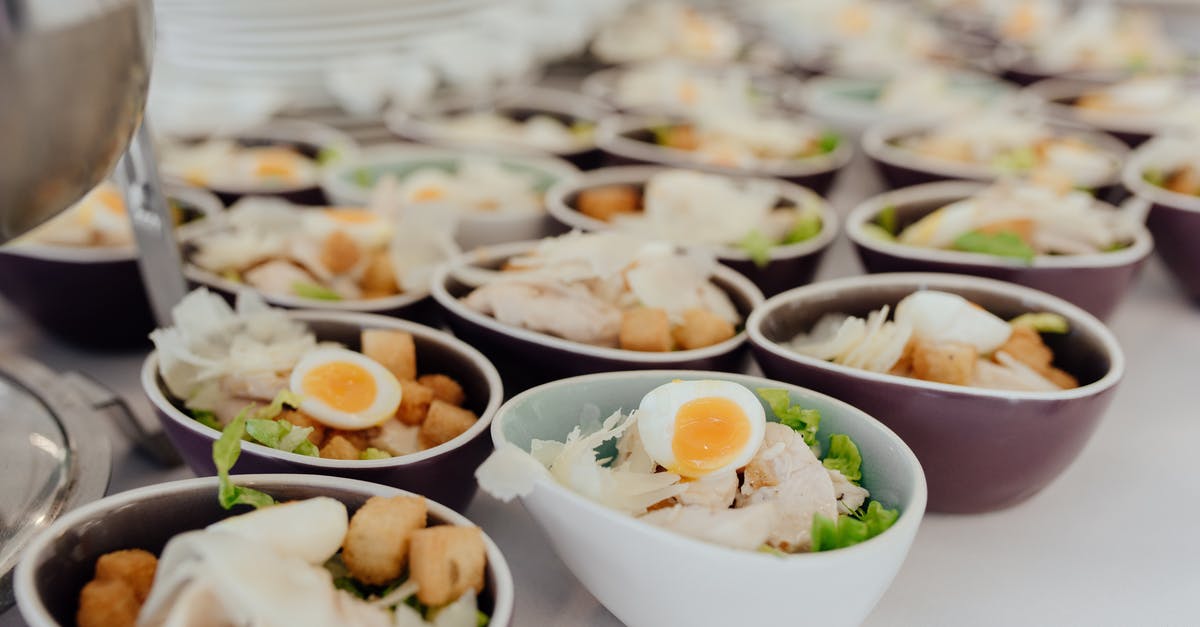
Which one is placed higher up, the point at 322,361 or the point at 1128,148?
the point at 322,361

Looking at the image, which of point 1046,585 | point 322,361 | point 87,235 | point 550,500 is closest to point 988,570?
point 1046,585

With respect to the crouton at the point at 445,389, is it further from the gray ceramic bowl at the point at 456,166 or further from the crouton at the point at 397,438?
the gray ceramic bowl at the point at 456,166

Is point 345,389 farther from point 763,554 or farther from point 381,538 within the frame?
point 763,554

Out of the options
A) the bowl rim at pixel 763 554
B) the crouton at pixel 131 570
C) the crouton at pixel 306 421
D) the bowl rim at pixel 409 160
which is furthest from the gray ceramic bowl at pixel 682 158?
the crouton at pixel 131 570

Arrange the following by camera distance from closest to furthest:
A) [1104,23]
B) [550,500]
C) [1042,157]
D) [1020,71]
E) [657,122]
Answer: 1. [550,500]
2. [1042,157]
3. [657,122]
4. [1020,71]
5. [1104,23]

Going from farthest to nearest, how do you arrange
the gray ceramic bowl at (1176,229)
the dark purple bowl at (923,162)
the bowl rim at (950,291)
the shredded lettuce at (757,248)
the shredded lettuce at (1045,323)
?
the dark purple bowl at (923,162) → the gray ceramic bowl at (1176,229) → the shredded lettuce at (757,248) → the shredded lettuce at (1045,323) → the bowl rim at (950,291)

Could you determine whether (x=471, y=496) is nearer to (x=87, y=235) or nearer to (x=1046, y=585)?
(x=1046, y=585)
